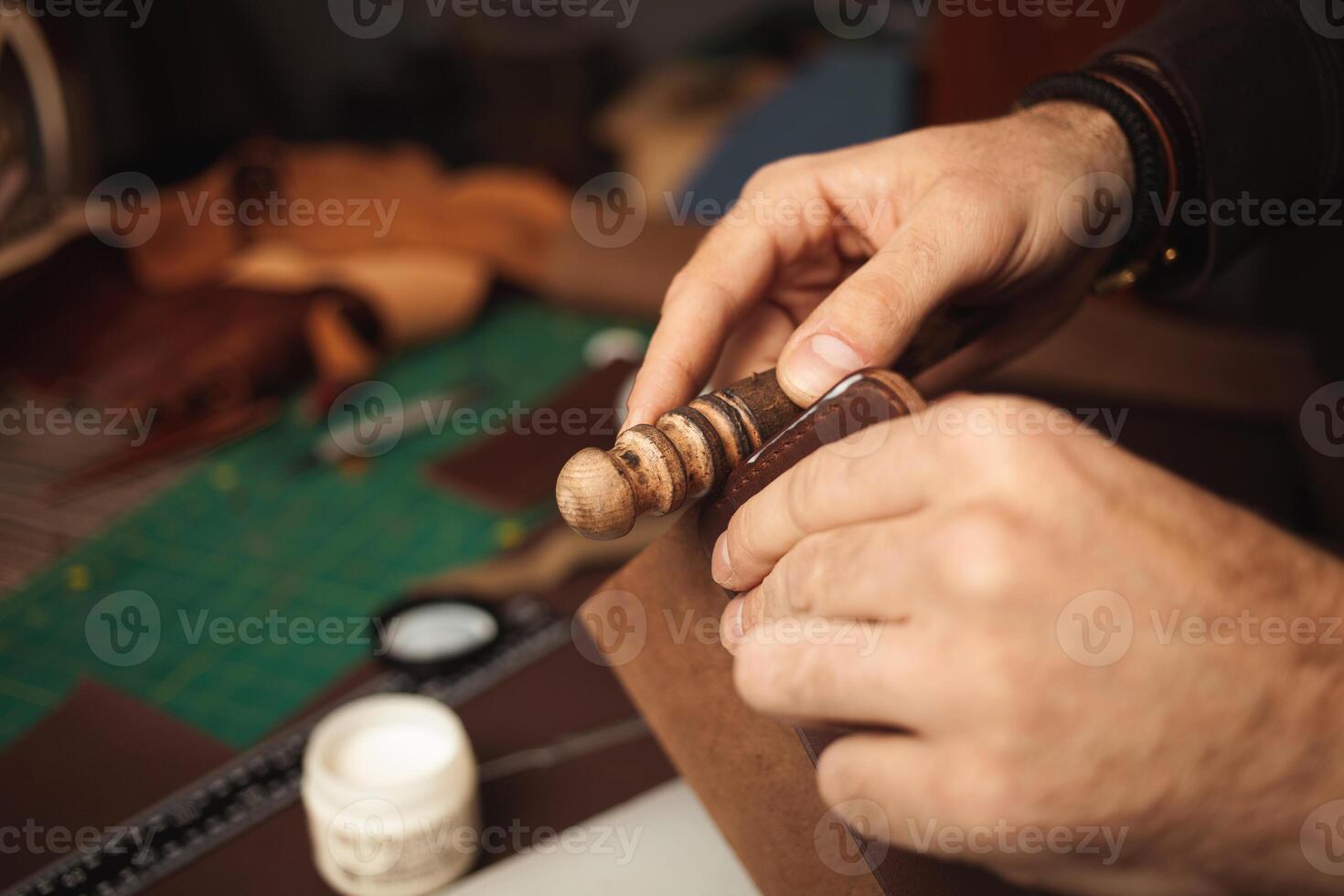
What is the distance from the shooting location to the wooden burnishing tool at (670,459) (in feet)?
3.63

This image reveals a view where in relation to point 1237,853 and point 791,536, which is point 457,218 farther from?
point 1237,853

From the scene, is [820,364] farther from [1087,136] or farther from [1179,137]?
[1179,137]

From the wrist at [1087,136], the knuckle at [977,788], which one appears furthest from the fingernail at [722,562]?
the wrist at [1087,136]

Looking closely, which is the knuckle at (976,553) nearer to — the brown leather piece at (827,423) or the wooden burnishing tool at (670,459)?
the brown leather piece at (827,423)

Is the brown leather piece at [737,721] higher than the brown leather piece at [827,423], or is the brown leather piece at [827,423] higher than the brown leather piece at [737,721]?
the brown leather piece at [827,423]

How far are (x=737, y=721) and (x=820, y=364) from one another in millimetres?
488

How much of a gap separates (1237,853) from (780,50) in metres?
4.62

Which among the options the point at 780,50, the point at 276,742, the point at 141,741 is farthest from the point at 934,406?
the point at 780,50

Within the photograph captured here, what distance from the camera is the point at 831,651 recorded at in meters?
0.94

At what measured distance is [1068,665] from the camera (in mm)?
817

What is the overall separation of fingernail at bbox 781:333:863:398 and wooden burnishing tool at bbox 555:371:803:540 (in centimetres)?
4

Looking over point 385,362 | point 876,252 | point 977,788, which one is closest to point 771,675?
point 977,788

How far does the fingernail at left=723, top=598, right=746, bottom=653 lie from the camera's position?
3.82 ft

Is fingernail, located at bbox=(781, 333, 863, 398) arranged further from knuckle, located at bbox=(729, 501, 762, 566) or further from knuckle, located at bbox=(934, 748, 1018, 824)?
knuckle, located at bbox=(934, 748, 1018, 824)
